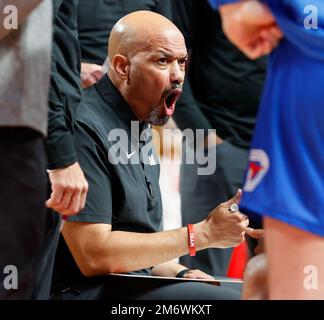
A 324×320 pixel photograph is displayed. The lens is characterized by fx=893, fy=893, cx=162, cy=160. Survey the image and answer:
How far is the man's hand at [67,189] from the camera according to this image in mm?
1737

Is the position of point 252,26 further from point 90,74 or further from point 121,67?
point 90,74

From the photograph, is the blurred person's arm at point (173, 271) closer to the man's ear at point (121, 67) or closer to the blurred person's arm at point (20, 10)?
the man's ear at point (121, 67)

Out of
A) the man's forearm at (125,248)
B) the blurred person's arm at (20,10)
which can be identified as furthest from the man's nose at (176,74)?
the blurred person's arm at (20,10)

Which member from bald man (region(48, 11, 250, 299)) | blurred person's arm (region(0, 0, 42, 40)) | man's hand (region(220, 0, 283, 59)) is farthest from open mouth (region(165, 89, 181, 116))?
man's hand (region(220, 0, 283, 59))

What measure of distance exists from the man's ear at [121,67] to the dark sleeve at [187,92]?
0.62 feet

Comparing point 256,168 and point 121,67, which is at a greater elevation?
point 121,67

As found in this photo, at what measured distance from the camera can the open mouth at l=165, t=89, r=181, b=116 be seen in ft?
6.81

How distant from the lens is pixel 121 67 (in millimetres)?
2096

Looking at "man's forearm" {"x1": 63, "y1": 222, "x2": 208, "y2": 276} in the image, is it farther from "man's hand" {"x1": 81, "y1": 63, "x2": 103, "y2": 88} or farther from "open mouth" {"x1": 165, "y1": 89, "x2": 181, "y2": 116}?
"man's hand" {"x1": 81, "y1": 63, "x2": 103, "y2": 88}

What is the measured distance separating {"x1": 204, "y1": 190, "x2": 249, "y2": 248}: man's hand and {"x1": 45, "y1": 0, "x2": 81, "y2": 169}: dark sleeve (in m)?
0.39

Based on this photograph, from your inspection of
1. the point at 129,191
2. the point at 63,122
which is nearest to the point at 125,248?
the point at 129,191

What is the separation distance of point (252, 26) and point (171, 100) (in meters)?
0.65

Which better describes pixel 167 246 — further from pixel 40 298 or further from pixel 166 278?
pixel 40 298

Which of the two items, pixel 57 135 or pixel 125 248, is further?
pixel 125 248
